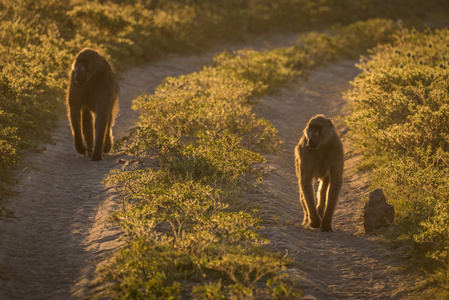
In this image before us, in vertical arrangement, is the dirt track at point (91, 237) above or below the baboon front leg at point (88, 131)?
below

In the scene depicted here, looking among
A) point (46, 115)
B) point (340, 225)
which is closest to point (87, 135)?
point (46, 115)

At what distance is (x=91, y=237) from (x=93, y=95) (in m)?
3.63

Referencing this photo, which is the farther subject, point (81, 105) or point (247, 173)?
point (81, 105)

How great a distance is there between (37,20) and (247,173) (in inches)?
372

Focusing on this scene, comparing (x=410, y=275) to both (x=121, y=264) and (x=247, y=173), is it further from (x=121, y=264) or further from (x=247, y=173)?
(x=247, y=173)

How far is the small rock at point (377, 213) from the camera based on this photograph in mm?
6445

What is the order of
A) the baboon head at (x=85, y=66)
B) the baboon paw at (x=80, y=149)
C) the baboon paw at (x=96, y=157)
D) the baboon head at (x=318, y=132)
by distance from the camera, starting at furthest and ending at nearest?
the baboon paw at (x=80, y=149) < the baboon paw at (x=96, y=157) < the baboon head at (x=85, y=66) < the baboon head at (x=318, y=132)

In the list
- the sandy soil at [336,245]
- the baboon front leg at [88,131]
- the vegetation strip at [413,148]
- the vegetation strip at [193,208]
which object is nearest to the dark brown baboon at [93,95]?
the baboon front leg at [88,131]

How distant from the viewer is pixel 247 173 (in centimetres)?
835

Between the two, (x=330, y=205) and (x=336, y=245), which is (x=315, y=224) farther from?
(x=336, y=245)

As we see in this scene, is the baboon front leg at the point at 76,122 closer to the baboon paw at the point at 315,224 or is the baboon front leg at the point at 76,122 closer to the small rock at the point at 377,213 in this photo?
the baboon paw at the point at 315,224

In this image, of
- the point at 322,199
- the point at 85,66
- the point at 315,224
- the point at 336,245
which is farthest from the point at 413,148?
the point at 85,66

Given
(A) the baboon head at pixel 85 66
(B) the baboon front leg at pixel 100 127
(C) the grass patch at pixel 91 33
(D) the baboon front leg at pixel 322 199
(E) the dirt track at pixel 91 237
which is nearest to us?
(E) the dirt track at pixel 91 237

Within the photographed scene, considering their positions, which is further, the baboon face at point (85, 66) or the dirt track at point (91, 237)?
the baboon face at point (85, 66)
